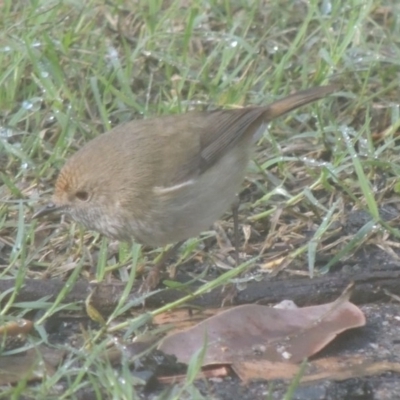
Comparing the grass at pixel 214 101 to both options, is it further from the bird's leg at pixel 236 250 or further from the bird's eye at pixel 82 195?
the bird's eye at pixel 82 195

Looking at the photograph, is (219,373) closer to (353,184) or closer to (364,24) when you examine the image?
(353,184)

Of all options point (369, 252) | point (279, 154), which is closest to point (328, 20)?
point (279, 154)

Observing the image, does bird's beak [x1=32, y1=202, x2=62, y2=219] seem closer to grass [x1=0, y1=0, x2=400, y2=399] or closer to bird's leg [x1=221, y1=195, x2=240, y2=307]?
grass [x1=0, y1=0, x2=400, y2=399]

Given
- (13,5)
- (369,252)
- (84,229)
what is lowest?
(369,252)

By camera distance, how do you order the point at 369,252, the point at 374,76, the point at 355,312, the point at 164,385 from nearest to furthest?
the point at 164,385 < the point at 355,312 < the point at 369,252 < the point at 374,76

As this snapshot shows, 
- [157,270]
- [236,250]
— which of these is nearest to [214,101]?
[236,250]

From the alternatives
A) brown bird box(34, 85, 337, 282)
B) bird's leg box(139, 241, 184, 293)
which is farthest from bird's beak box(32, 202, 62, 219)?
bird's leg box(139, 241, 184, 293)

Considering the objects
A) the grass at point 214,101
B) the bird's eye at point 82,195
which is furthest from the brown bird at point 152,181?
the grass at point 214,101
